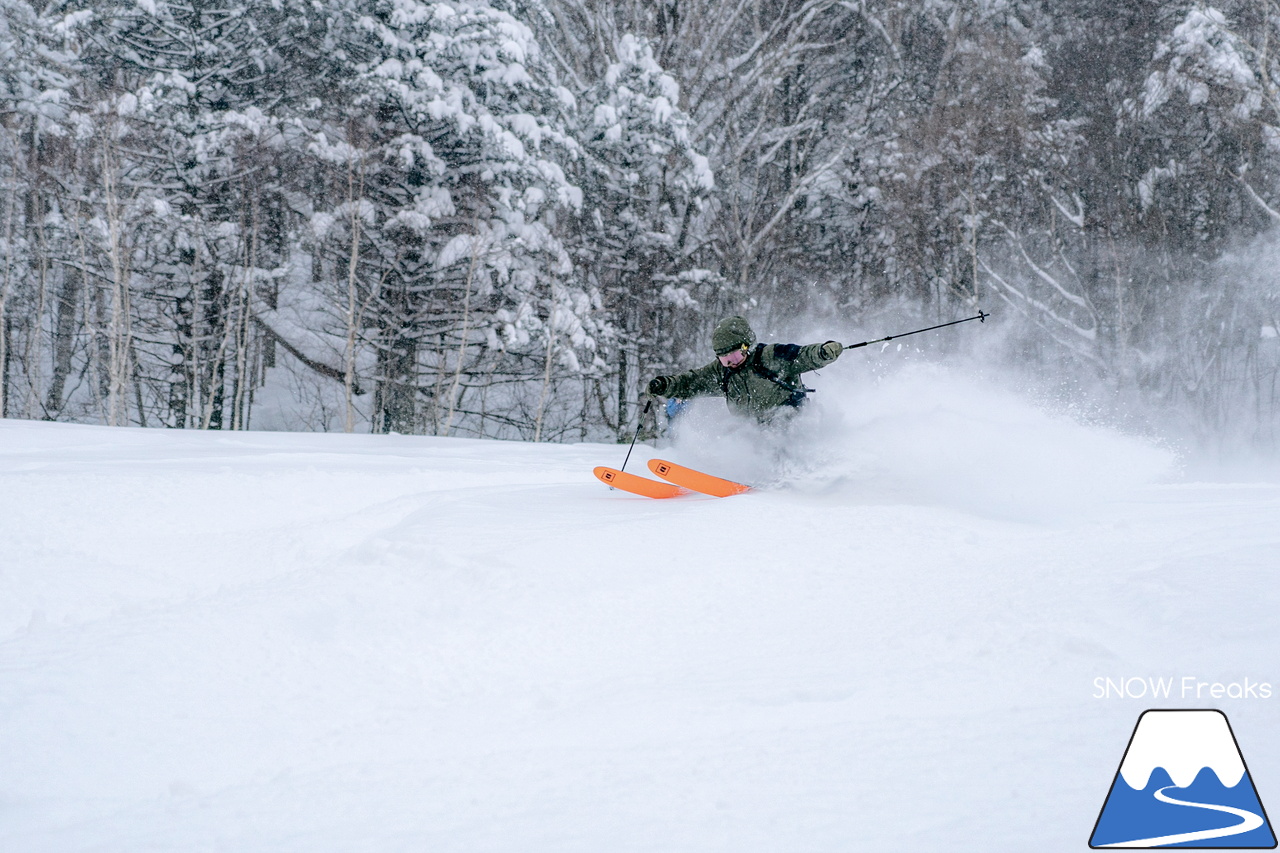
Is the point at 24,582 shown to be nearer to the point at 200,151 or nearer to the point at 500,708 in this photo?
the point at 500,708

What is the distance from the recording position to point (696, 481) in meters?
5.78

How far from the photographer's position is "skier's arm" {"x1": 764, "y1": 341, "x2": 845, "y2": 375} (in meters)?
6.04

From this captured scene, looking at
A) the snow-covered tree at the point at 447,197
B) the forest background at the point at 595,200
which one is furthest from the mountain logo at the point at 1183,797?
the forest background at the point at 595,200

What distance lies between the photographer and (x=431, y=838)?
1936 mm

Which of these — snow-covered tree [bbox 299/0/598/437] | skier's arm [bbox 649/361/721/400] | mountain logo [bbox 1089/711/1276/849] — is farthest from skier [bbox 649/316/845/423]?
snow-covered tree [bbox 299/0/598/437]

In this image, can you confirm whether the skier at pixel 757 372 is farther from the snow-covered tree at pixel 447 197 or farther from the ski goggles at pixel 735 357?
the snow-covered tree at pixel 447 197

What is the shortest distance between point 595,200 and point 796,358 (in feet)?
38.9

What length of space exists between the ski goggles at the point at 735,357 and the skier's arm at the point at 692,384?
7.2 inches

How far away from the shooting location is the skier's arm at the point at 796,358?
604 centimetres

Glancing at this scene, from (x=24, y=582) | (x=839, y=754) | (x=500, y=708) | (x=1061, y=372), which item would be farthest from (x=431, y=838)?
(x=1061, y=372)

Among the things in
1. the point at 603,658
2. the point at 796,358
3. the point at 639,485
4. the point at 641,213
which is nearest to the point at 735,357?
the point at 796,358

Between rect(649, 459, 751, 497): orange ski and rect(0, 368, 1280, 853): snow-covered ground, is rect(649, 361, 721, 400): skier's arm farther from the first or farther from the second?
rect(0, 368, 1280, 853): snow-covered ground

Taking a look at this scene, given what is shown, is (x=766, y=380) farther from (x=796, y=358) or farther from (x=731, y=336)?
(x=731, y=336)

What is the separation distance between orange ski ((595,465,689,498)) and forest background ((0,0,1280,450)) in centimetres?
921
